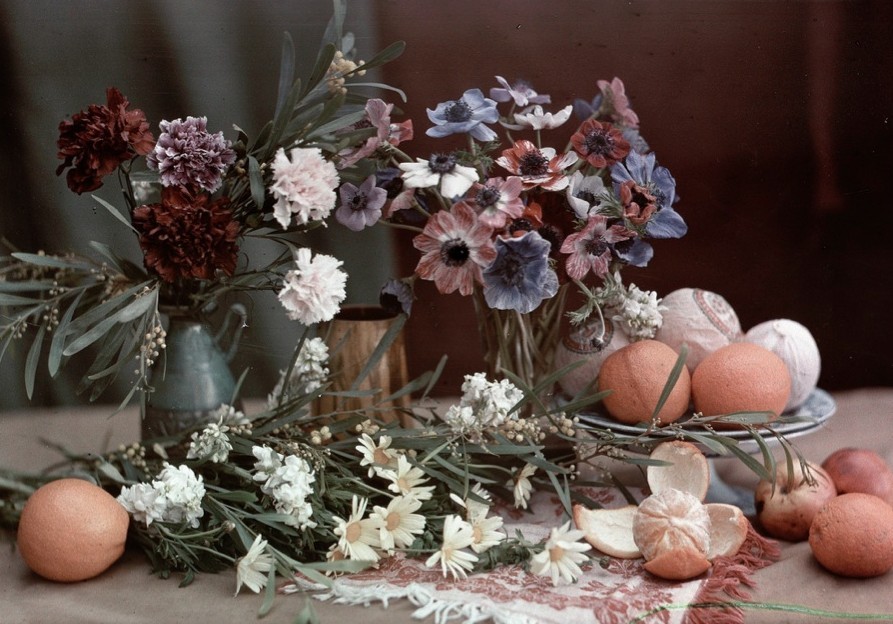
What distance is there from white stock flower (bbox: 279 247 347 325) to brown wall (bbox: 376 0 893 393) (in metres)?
0.41

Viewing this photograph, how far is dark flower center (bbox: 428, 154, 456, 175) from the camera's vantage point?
2.57 ft

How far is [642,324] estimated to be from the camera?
2.87ft

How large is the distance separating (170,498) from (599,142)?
530mm

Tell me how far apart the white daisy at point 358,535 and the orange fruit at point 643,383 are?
0.28 meters

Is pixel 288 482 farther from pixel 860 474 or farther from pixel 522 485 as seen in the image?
pixel 860 474

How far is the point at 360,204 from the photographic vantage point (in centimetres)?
84

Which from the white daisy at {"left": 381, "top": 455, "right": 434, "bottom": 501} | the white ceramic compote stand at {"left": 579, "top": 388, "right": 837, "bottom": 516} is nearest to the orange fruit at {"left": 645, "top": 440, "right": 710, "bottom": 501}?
the white ceramic compote stand at {"left": 579, "top": 388, "right": 837, "bottom": 516}

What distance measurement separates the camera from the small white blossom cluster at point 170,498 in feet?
2.39

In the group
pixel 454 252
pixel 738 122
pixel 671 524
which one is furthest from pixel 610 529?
pixel 738 122

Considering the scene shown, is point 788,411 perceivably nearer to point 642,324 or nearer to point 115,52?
point 642,324

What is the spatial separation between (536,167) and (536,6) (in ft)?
1.23

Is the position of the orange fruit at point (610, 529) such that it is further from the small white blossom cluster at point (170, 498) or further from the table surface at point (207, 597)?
the small white blossom cluster at point (170, 498)

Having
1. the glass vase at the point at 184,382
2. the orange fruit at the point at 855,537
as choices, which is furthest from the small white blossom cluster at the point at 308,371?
the orange fruit at the point at 855,537

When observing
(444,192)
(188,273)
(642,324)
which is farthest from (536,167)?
(188,273)
